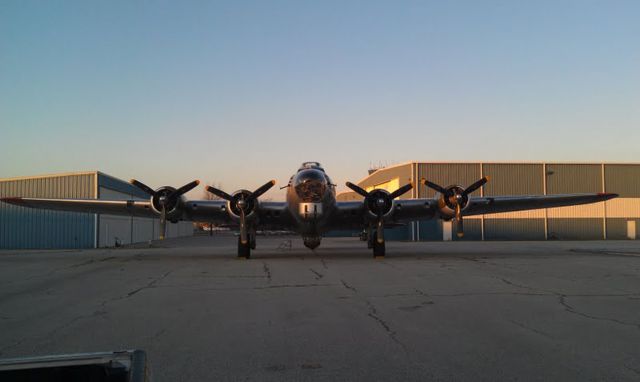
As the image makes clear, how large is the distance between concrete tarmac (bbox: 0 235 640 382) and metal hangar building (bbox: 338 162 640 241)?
3457 centimetres

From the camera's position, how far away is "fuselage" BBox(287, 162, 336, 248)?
1973cm

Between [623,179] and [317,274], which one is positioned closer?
[317,274]

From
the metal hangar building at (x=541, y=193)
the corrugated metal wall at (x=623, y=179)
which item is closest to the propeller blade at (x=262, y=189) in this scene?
the metal hangar building at (x=541, y=193)

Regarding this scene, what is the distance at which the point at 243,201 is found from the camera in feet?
66.9

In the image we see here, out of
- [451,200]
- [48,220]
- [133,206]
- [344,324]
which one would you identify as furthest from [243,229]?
[48,220]

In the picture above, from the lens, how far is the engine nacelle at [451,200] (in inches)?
835

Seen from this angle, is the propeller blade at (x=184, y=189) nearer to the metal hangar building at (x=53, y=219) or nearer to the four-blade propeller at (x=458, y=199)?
the four-blade propeller at (x=458, y=199)

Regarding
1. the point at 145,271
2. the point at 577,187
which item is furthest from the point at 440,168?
the point at 145,271

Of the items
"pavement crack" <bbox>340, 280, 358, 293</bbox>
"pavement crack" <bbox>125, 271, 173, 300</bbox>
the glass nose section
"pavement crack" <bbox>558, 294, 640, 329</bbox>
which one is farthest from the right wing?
"pavement crack" <bbox>558, 294, 640, 329</bbox>

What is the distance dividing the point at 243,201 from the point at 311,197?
9.97 ft

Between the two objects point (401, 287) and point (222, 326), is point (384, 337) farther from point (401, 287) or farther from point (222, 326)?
point (401, 287)

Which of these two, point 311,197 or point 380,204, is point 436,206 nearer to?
point 380,204

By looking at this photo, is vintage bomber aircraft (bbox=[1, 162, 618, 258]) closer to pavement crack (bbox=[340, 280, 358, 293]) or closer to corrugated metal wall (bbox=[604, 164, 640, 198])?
pavement crack (bbox=[340, 280, 358, 293])

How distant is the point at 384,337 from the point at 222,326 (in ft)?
8.20
